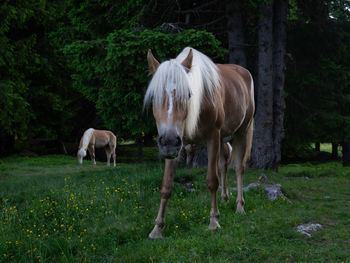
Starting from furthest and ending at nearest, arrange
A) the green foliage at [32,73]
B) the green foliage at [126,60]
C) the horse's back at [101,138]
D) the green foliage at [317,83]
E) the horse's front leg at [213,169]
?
1. the horse's back at [101,138]
2. the green foliage at [32,73]
3. the green foliage at [317,83]
4. the green foliage at [126,60]
5. the horse's front leg at [213,169]

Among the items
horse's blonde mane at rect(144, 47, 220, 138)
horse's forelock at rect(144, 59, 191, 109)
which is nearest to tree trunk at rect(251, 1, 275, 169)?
horse's blonde mane at rect(144, 47, 220, 138)

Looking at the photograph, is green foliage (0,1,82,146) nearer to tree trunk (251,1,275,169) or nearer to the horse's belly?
the horse's belly

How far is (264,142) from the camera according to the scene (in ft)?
36.6

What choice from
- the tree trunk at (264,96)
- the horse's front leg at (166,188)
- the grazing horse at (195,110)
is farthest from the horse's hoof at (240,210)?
the tree trunk at (264,96)

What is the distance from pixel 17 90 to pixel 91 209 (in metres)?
15.1

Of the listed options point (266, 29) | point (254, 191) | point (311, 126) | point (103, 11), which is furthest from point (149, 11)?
point (311, 126)

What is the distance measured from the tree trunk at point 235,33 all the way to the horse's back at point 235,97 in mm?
3811

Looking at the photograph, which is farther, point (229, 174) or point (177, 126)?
point (229, 174)

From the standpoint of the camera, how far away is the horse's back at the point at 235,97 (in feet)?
19.9

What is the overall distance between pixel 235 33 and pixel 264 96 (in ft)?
7.28

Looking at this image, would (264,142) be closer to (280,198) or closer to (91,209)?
(280,198)

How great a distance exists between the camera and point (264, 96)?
36.6 feet

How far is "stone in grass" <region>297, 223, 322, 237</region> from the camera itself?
520 centimetres

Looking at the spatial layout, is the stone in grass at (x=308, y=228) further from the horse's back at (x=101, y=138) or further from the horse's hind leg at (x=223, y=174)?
the horse's back at (x=101, y=138)
